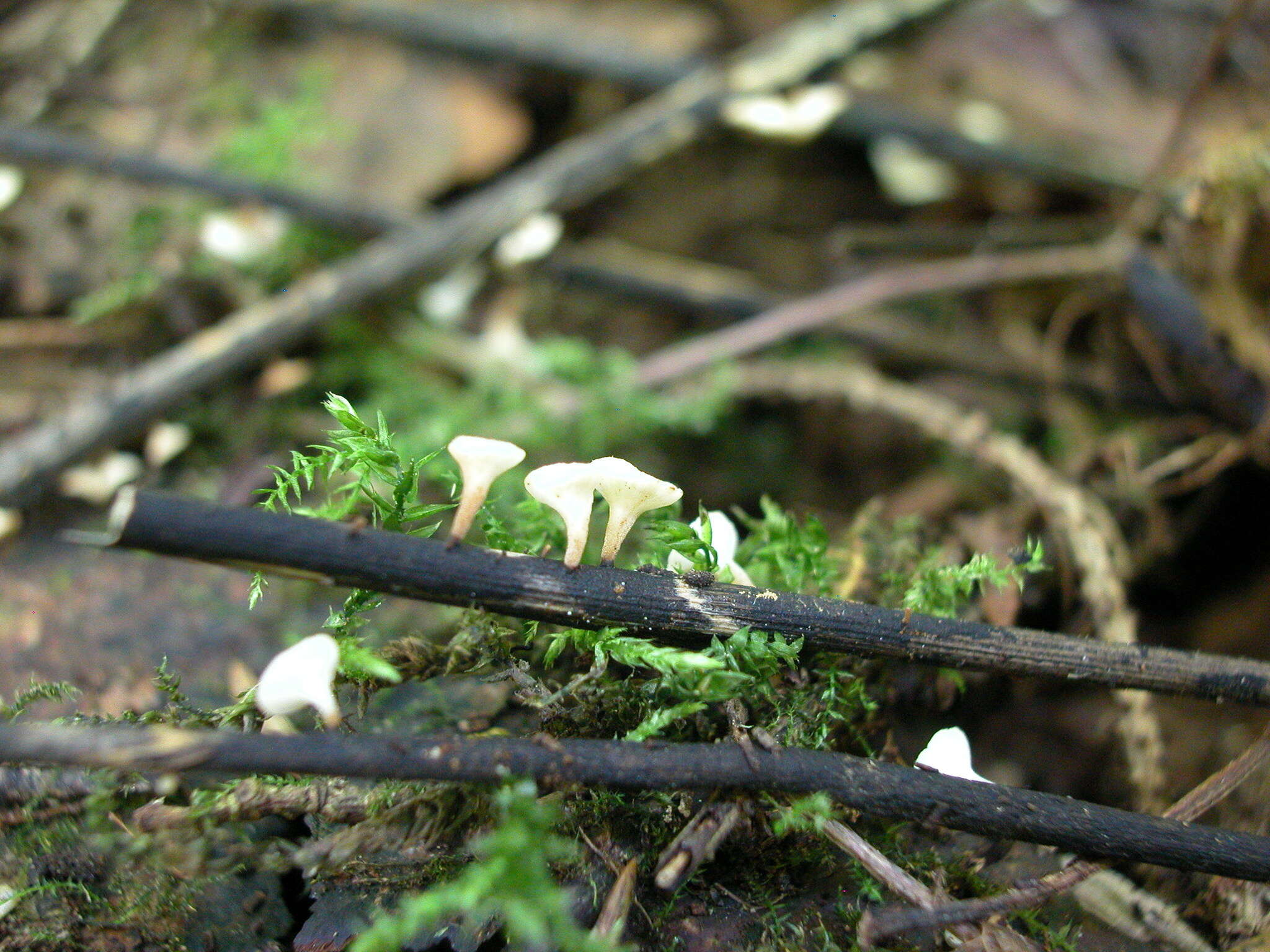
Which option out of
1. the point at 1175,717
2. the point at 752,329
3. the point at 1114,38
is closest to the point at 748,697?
the point at 1175,717

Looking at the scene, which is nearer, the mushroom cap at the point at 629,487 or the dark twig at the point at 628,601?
the dark twig at the point at 628,601

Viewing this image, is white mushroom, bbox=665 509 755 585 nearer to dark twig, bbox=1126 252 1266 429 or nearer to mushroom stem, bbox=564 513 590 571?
mushroom stem, bbox=564 513 590 571

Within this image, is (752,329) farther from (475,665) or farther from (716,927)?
(716,927)

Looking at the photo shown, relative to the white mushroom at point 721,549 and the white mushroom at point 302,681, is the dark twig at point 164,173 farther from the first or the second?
the white mushroom at point 302,681

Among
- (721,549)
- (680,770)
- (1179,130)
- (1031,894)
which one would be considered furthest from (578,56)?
(1031,894)

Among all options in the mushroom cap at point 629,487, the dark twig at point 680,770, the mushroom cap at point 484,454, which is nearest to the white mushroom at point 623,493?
the mushroom cap at point 629,487

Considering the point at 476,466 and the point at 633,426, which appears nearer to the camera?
the point at 476,466

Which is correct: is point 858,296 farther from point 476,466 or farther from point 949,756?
point 476,466
